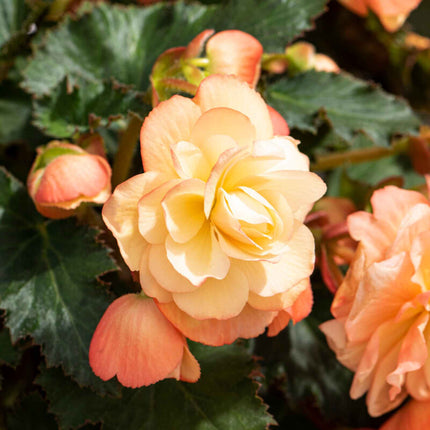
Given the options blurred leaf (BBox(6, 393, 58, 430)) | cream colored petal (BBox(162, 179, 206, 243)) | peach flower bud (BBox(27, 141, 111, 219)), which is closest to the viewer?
cream colored petal (BBox(162, 179, 206, 243))

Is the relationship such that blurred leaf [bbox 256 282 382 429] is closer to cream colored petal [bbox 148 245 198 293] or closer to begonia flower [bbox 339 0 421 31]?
cream colored petal [bbox 148 245 198 293]

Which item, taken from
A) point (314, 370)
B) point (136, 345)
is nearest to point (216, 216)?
point (136, 345)

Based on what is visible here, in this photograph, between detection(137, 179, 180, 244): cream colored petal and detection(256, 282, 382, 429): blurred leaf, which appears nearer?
detection(137, 179, 180, 244): cream colored petal

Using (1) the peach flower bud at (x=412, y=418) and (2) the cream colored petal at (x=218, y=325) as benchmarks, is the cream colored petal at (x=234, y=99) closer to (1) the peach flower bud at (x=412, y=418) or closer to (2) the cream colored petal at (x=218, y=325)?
(2) the cream colored petal at (x=218, y=325)

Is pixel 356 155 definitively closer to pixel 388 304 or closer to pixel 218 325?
pixel 388 304

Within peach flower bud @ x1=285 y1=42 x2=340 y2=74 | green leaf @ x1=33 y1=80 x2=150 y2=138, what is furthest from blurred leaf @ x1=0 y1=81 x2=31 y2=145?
peach flower bud @ x1=285 y1=42 x2=340 y2=74

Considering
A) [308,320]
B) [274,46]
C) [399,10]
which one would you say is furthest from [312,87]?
[308,320]

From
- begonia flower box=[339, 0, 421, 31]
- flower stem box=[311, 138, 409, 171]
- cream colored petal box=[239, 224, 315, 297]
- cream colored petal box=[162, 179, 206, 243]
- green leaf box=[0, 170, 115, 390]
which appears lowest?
flower stem box=[311, 138, 409, 171]
